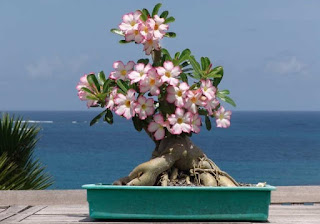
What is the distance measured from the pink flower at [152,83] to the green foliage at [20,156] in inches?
128

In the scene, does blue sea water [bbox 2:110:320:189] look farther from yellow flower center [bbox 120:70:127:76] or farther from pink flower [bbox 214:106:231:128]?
yellow flower center [bbox 120:70:127:76]

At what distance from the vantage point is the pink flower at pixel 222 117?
2.98m

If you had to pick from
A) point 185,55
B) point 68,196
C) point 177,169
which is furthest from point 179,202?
point 68,196

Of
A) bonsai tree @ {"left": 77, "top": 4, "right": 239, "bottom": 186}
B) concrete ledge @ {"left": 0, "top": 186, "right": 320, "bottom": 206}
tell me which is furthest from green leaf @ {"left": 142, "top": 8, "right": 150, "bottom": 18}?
concrete ledge @ {"left": 0, "top": 186, "right": 320, "bottom": 206}

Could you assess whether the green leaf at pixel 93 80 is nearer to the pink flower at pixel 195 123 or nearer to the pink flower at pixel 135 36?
the pink flower at pixel 135 36

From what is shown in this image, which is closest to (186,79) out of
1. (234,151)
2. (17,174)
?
(17,174)

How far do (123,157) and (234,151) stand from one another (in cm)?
956

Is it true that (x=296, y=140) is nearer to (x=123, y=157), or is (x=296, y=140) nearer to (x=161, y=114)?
(x=123, y=157)

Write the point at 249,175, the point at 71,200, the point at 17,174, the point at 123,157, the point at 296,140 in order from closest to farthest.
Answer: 1. the point at 71,200
2. the point at 17,174
3. the point at 249,175
4. the point at 123,157
5. the point at 296,140

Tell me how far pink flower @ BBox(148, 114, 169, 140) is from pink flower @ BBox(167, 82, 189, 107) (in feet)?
0.29

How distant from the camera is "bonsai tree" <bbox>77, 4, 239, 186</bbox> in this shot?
2.81 m

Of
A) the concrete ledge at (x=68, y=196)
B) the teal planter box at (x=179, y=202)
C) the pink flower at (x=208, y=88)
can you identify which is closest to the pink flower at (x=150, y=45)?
the pink flower at (x=208, y=88)

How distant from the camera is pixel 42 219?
9.71 feet

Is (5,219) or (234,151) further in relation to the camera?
(234,151)
